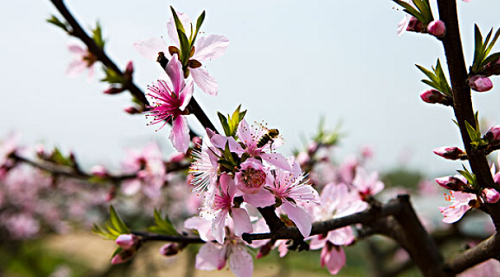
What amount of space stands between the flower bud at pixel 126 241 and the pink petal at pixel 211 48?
40cm

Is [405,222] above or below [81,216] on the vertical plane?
above

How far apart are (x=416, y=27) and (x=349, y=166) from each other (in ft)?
6.62

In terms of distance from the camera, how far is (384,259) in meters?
3.49

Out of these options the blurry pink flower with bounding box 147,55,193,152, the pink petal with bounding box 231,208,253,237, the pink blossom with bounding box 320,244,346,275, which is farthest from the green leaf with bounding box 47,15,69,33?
the pink blossom with bounding box 320,244,346,275

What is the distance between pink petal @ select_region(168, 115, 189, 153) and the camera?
1.97 ft

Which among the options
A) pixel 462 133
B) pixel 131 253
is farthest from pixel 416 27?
pixel 131 253

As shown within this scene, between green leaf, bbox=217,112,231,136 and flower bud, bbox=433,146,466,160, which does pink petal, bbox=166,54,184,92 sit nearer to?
green leaf, bbox=217,112,231,136

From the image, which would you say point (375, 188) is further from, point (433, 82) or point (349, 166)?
point (349, 166)

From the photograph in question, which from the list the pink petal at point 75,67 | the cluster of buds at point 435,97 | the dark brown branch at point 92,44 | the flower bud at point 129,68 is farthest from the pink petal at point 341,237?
the pink petal at point 75,67

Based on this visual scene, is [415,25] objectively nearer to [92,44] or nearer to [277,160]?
[277,160]

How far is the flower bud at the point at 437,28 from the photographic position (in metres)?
0.56

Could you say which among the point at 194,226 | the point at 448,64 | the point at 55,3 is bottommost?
the point at 194,226

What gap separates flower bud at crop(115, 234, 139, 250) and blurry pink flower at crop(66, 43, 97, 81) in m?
0.75

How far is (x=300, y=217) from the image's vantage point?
61 cm
